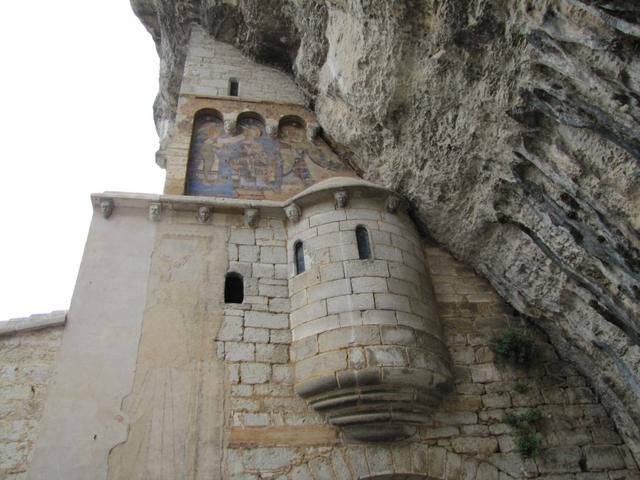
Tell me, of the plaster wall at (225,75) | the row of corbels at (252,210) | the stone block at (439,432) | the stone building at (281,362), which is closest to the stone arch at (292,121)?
the plaster wall at (225,75)

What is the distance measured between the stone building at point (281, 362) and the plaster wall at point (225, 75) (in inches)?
123

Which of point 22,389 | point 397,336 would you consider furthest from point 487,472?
point 22,389

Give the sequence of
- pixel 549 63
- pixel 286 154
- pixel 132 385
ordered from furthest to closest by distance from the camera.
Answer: pixel 286 154, pixel 132 385, pixel 549 63

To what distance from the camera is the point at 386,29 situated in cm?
547

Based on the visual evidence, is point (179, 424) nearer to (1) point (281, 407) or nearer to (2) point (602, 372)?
(1) point (281, 407)

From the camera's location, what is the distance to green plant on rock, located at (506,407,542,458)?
16.4 ft

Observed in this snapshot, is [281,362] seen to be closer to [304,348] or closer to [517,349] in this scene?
[304,348]

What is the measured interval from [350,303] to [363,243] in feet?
3.24

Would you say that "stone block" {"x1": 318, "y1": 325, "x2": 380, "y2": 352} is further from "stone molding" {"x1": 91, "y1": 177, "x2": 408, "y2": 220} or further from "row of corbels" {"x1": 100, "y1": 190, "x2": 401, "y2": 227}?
"stone molding" {"x1": 91, "y1": 177, "x2": 408, "y2": 220}

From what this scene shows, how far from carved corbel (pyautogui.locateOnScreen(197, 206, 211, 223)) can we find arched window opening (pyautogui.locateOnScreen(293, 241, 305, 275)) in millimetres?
1233

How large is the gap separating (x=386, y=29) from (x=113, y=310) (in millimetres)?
4402

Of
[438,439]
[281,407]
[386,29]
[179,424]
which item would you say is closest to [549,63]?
[386,29]

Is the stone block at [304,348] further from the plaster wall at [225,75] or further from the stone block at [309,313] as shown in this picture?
the plaster wall at [225,75]

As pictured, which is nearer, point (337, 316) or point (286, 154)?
point (337, 316)
